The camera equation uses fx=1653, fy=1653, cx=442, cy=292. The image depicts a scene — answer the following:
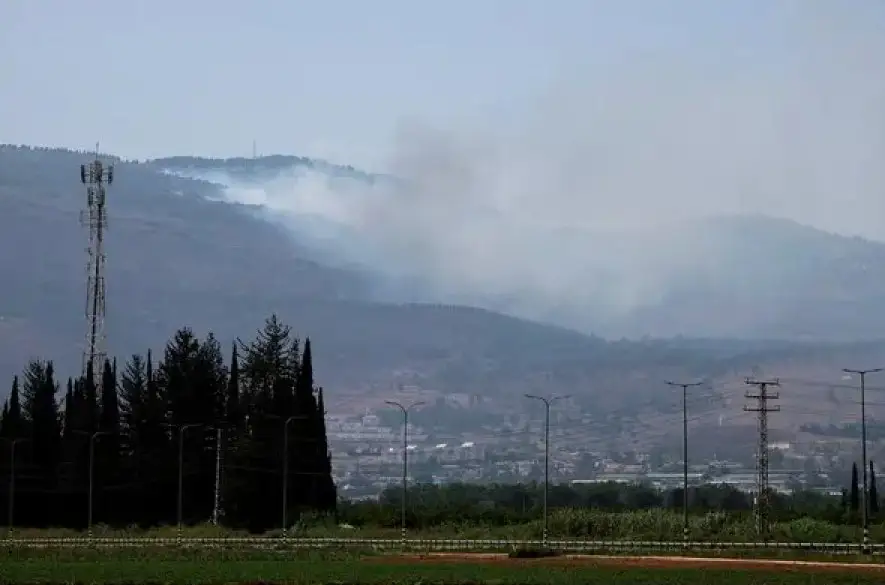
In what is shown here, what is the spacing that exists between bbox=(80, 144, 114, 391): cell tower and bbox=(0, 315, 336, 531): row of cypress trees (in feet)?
6.25

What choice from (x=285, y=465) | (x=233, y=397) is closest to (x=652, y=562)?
(x=285, y=465)

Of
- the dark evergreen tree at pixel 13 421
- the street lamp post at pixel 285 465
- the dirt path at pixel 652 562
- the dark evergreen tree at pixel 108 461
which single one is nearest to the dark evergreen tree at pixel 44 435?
the dark evergreen tree at pixel 13 421

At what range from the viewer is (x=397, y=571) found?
2383 inches

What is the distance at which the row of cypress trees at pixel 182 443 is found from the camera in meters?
114

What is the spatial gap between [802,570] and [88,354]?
82.1 meters

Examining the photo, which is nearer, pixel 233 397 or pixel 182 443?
pixel 182 443

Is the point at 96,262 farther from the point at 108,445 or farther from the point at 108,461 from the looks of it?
the point at 108,461

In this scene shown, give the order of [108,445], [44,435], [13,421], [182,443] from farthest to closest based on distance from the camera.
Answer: [13,421] → [44,435] → [108,445] → [182,443]

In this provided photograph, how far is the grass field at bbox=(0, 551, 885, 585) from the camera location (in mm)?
55219

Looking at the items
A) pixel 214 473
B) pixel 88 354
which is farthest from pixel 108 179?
pixel 214 473

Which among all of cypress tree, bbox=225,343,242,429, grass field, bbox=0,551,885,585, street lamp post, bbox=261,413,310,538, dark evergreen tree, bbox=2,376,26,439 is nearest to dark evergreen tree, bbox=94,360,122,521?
cypress tree, bbox=225,343,242,429

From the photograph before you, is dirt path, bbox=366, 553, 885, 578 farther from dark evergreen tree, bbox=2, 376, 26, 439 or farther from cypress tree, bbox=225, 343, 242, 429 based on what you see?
dark evergreen tree, bbox=2, 376, 26, 439

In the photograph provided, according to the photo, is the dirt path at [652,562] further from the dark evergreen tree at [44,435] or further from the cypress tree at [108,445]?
the dark evergreen tree at [44,435]

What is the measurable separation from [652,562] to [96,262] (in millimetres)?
71884
